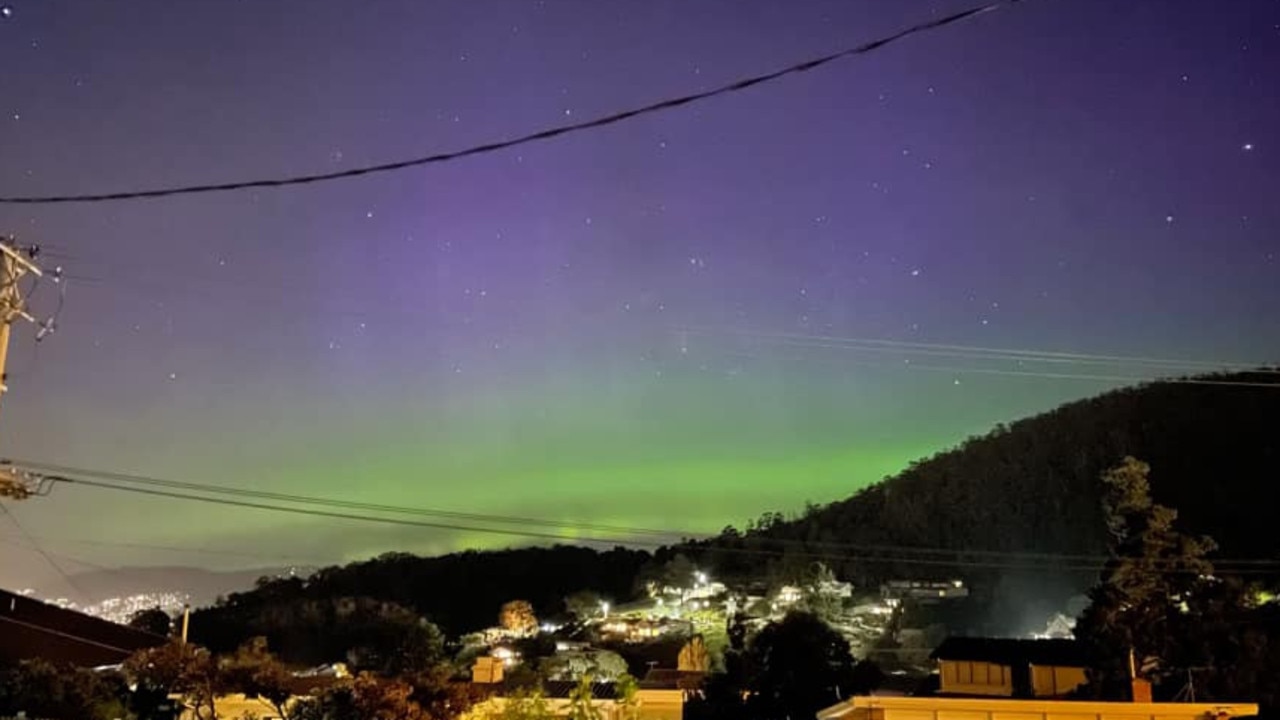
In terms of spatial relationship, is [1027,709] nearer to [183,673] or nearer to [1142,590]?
[1142,590]

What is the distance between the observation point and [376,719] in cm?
2255

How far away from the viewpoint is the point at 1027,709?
19984mm

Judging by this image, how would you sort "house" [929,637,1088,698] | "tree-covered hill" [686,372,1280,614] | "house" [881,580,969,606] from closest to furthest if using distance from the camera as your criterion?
"house" [929,637,1088,698]
"house" [881,580,969,606]
"tree-covered hill" [686,372,1280,614]

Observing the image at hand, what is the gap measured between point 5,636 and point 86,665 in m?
2.28

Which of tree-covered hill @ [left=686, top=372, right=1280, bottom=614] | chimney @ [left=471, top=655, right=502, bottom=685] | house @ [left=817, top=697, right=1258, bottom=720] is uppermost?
tree-covered hill @ [left=686, top=372, right=1280, bottom=614]

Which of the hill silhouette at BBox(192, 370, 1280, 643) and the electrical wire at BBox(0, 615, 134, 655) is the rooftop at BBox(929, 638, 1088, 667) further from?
the hill silhouette at BBox(192, 370, 1280, 643)

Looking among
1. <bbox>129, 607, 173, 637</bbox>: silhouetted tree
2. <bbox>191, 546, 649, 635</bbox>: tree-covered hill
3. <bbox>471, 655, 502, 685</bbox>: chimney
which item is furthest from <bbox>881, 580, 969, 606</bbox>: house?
<bbox>471, 655, 502, 685</bbox>: chimney

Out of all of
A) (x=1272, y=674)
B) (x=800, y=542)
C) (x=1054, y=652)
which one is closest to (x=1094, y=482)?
(x=800, y=542)

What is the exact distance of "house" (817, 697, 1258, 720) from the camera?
19625 millimetres

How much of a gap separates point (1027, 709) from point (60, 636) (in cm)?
2806

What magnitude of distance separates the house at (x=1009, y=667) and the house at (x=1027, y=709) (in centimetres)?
2060

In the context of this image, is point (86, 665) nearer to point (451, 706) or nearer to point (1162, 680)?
point (451, 706)

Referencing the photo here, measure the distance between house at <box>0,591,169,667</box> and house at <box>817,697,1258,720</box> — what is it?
2042 cm

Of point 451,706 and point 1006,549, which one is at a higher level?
point 1006,549
